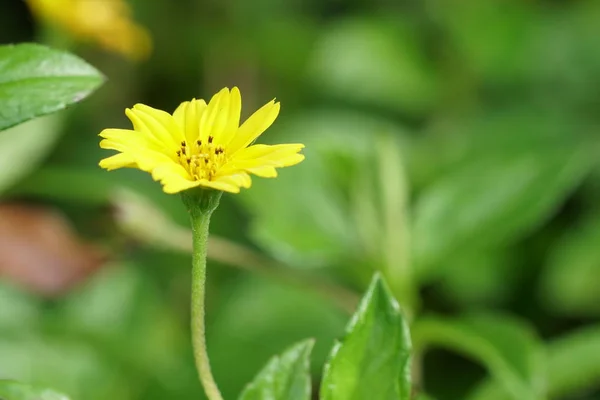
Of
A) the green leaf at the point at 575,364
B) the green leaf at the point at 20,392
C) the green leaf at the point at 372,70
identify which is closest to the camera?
the green leaf at the point at 20,392


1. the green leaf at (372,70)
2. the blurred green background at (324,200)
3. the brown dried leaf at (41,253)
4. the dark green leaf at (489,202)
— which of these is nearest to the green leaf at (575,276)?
the blurred green background at (324,200)

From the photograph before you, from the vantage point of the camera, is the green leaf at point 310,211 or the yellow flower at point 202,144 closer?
the yellow flower at point 202,144

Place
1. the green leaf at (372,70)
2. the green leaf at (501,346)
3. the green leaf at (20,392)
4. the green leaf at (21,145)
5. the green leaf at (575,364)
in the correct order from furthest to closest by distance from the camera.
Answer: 1. the green leaf at (372,70)
2. the green leaf at (21,145)
3. the green leaf at (575,364)
4. the green leaf at (501,346)
5. the green leaf at (20,392)

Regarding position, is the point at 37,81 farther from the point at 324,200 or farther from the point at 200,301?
the point at 324,200

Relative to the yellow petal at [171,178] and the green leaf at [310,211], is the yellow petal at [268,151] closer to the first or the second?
the yellow petal at [171,178]

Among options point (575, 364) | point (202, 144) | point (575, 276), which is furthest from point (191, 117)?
point (575, 276)

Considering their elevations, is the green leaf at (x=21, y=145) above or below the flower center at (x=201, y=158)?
above

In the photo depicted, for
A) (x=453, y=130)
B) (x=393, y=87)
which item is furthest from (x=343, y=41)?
(x=453, y=130)
